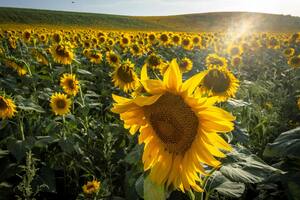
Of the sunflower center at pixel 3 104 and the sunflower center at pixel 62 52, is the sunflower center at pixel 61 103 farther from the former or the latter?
the sunflower center at pixel 62 52

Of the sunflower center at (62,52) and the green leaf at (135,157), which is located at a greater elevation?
the green leaf at (135,157)

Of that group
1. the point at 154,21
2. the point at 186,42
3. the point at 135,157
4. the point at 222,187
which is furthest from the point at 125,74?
the point at 154,21

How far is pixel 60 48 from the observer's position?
6637 millimetres

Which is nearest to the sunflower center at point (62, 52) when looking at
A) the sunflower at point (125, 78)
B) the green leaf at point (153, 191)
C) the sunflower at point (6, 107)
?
the sunflower at point (125, 78)

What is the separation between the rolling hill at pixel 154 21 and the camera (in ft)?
150

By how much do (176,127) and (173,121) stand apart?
0.03 meters

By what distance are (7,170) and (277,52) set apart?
1447 cm

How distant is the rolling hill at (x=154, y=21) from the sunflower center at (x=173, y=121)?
122 feet

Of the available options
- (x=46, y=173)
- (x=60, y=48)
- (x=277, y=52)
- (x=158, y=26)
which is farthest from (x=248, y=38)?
(x=158, y=26)

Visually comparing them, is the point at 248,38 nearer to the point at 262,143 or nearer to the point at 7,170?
the point at 262,143

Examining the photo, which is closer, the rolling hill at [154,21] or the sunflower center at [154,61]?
the sunflower center at [154,61]

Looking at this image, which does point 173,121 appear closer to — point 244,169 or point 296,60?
point 244,169

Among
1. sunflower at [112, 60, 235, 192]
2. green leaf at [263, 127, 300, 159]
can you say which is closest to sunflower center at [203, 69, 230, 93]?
green leaf at [263, 127, 300, 159]

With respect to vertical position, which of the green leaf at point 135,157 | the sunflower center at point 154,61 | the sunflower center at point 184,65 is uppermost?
the green leaf at point 135,157
